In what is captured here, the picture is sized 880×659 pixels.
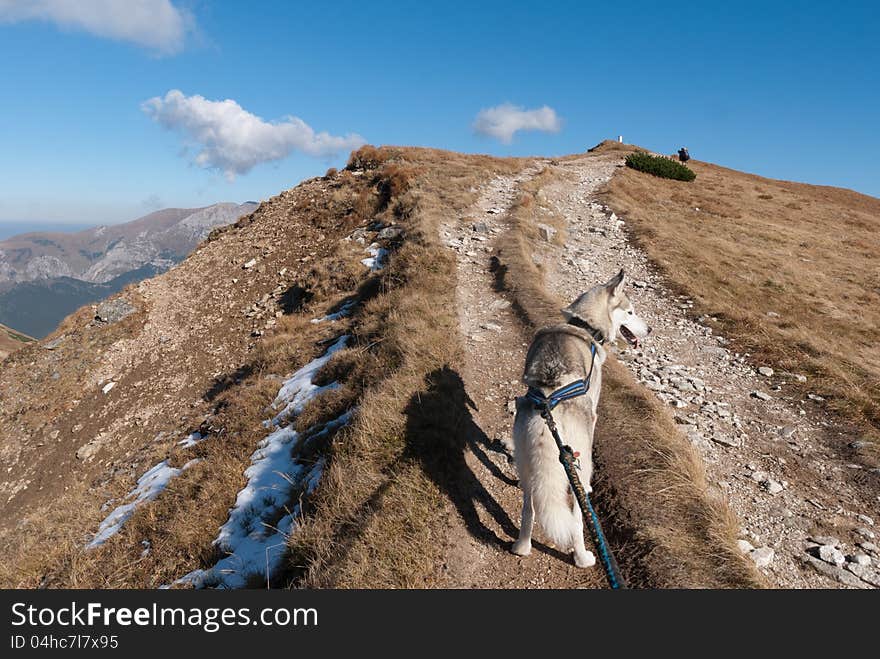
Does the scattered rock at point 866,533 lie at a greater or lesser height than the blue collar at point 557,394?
lesser

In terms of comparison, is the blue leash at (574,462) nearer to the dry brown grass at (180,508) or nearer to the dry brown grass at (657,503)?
the dry brown grass at (657,503)

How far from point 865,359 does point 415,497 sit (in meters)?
12.8

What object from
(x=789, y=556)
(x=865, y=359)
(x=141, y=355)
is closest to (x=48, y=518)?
(x=141, y=355)

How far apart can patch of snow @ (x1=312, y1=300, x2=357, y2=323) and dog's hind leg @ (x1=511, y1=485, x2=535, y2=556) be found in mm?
11440

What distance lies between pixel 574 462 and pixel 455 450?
2.53 meters

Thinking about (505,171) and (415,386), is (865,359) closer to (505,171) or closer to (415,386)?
(415,386)

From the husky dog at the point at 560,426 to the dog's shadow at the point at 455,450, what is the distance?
576mm

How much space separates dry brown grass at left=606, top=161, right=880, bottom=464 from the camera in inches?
391

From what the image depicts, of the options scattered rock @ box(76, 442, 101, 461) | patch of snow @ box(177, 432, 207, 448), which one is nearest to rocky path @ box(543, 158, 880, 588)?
patch of snow @ box(177, 432, 207, 448)

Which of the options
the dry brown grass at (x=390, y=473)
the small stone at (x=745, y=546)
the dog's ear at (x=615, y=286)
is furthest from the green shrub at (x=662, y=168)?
the small stone at (x=745, y=546)

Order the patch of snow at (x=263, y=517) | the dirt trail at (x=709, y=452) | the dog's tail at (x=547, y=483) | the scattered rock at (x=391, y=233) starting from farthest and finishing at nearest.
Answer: the scattered rock at (x=391, y=233), the patch of snow at (x=263, y=517), the dirt trail at (x=709, y=452), the dog's tail at (x=547, y=483)

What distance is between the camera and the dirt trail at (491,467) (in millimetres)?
4801

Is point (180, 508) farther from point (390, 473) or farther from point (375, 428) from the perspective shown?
point (390, 473)

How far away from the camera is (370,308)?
508 inches
